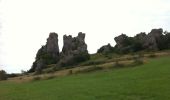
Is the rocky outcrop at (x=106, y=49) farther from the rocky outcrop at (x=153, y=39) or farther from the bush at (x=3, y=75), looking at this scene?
the bush at (x=3, y=75)

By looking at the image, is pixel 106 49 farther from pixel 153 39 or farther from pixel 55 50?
pixel 153 39

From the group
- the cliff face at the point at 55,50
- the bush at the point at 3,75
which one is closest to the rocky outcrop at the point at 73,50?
the cliff face at the point at 55,50

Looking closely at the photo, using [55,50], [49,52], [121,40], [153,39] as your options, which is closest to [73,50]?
[55,50]

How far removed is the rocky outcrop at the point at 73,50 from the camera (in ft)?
279

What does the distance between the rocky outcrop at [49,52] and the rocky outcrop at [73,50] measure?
2.34 m

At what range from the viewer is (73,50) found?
3703 inches

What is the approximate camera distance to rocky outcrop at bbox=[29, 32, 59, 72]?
319 feet

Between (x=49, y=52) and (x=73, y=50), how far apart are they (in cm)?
886

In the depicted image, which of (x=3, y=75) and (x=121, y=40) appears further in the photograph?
(x=121, y=40)

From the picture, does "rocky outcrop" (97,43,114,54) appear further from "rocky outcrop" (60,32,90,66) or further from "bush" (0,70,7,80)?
"bush" (0,70,7,80)

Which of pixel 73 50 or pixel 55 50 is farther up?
pixel 55 50

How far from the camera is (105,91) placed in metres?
30.4

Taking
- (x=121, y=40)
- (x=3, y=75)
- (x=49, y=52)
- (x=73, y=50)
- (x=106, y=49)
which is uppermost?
(x=121, y=40)

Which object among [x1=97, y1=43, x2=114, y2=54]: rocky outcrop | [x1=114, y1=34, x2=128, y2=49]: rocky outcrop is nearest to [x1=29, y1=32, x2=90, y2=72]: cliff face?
[x1=97, y1=43, x2=114, y2=54]: rocky outcrop
